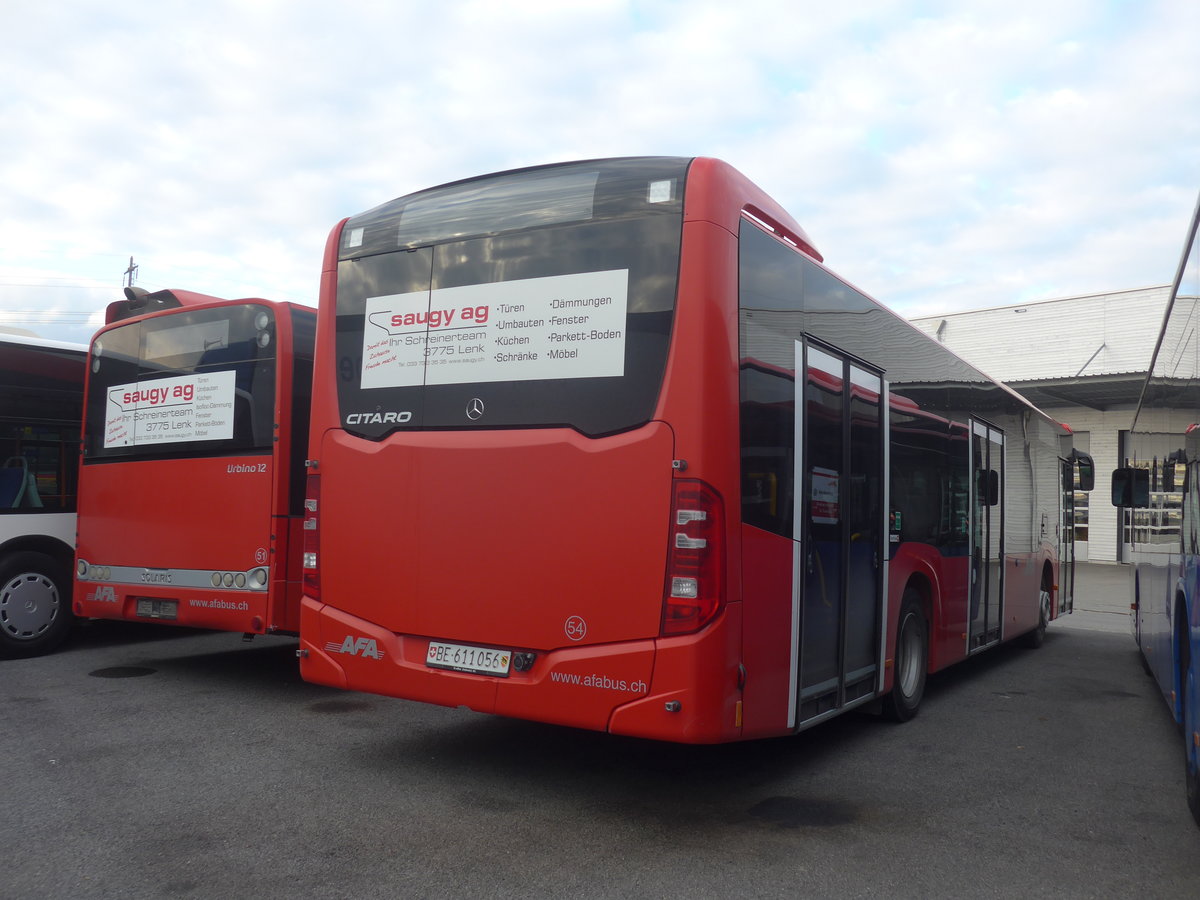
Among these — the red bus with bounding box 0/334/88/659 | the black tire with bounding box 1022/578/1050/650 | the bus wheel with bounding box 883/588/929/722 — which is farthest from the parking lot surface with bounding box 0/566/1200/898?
the black tire with bounding box 1022/578/1050/650

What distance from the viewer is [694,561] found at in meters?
4.43

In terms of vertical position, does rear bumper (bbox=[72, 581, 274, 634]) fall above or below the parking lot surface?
above

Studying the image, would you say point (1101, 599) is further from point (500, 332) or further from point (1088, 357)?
point (500, 332)

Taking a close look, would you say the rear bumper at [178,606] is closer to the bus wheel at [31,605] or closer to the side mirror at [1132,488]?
the bus wheel at [31,605]

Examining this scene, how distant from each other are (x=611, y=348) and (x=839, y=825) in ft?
8.32

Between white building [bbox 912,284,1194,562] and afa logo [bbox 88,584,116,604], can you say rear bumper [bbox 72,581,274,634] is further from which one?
white building [bbox 912,284,1194,562]

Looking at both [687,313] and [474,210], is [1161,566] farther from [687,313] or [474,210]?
[474,210]

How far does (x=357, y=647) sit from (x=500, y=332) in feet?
6.14

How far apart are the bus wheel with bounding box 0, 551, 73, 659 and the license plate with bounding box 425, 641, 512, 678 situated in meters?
5.58

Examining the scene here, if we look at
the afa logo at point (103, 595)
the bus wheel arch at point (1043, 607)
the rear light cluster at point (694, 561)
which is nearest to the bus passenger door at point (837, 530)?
the rear light cluster at point (694, 561)

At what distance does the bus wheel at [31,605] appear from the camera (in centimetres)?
871

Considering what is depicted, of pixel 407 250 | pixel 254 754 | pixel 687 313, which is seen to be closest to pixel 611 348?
pixel 687 313

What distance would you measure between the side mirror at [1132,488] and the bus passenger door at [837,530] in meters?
2.44

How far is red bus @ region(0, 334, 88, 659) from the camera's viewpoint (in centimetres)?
878
